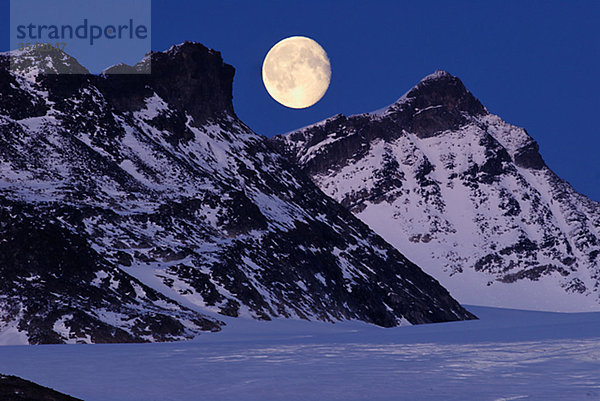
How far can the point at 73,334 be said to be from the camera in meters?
70.2

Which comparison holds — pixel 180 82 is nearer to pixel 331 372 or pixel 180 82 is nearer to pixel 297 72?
pixel 297 72

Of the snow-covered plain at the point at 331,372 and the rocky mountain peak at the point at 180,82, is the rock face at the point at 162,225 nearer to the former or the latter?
the rocky mountain peak at the point at 180,82

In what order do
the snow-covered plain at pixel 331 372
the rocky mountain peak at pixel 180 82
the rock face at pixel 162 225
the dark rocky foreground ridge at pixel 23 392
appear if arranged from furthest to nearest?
the rocky mountain peak at pixel 180 82, the rock face at pixel 162 225, the snow-covered plain at pixel 331 372, the dark rocky foreground ridge at pixel 23 392

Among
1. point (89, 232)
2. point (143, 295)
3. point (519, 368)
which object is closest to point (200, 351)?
point (519, 368)

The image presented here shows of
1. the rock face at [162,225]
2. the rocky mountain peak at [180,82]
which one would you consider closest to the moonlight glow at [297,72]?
the rock face at [162,225]

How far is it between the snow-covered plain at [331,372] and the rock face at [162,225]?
27.5 m

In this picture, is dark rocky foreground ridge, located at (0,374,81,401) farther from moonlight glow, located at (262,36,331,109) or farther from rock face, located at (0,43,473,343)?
moonlight glow, located at (262,36,331,109)

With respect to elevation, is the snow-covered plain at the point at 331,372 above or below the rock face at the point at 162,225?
below

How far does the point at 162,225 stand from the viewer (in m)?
108

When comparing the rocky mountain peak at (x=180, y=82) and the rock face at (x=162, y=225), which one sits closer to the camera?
the rock face at (x=162, y=225)

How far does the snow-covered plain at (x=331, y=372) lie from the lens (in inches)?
1153

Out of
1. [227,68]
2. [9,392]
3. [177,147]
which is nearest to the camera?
[9,392]

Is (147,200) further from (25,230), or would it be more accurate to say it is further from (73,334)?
(73,334)

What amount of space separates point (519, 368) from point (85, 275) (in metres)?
59.0
